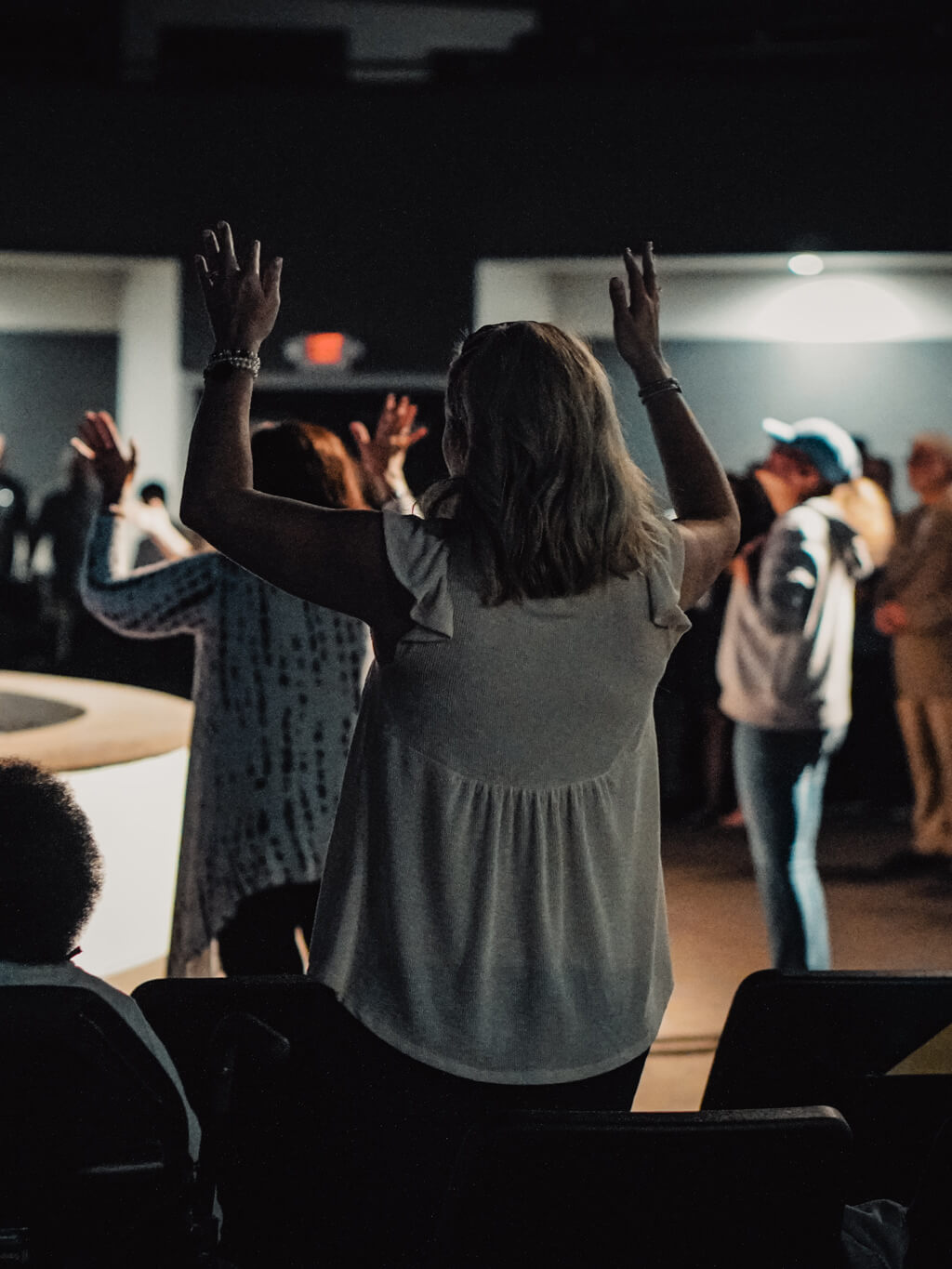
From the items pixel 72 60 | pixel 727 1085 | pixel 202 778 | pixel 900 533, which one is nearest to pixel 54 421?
pixel 72 60

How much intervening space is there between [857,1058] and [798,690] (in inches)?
65.3

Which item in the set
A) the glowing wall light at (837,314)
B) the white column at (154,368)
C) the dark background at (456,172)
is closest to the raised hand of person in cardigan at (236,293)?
the dark background at (456,172)

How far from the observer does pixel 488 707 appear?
1158mm

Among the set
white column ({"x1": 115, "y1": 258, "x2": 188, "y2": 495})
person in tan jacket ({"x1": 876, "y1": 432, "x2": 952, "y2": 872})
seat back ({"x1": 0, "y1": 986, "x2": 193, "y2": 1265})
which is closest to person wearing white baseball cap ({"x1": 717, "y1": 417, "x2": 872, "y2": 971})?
person in tan jacket ({"x1": 876, "y1": 432, "x2": 952, "y2": 872})

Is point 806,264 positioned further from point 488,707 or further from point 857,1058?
point 488,707

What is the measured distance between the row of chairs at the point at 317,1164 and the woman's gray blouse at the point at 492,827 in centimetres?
11

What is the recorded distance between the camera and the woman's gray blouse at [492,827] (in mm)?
1156

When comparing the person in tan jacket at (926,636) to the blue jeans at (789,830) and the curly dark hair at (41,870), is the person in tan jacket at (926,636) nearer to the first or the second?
the blue jeans at (789,830)

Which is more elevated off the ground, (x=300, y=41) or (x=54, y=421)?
(x=300, y=41)

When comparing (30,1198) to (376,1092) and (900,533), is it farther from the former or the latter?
(900,533)

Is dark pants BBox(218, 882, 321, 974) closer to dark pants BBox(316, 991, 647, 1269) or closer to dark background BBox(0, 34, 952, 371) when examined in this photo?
dark pants BBox(316, 991, 647, 1269)

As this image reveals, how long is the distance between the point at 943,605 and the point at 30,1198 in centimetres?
422

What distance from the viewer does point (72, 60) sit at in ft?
24.2

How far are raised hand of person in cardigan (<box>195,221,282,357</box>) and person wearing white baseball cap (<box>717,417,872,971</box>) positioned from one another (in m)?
2.05
